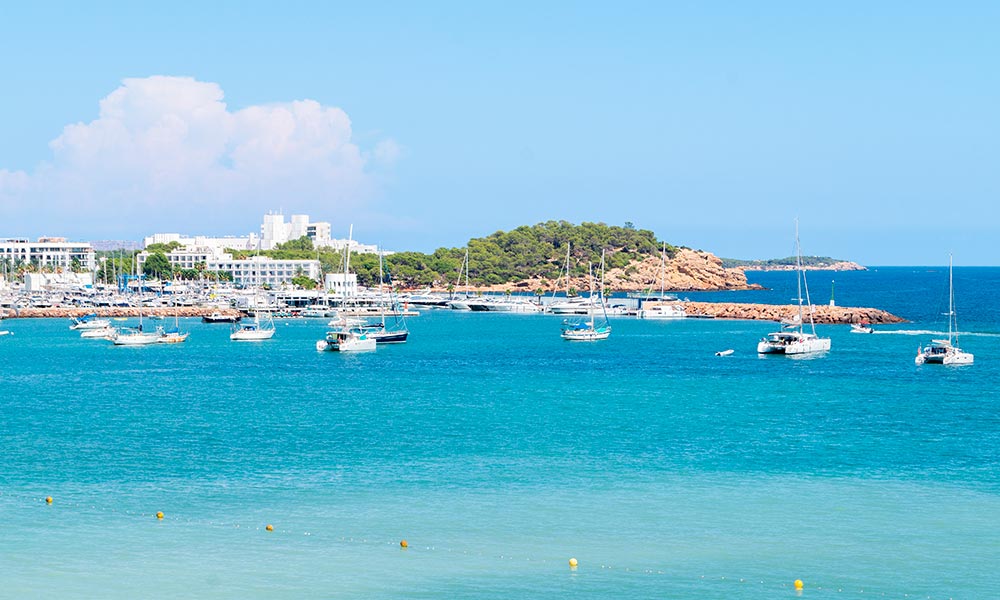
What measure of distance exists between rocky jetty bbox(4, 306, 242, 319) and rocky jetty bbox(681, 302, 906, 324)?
172 ft

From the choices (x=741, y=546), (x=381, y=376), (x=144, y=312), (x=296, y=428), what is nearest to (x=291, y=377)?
(x=381, y=376)

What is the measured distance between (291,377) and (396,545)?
3959cm

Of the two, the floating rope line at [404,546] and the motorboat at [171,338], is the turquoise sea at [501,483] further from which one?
the motorboat at [171,338]

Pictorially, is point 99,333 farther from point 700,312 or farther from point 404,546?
point 404,546

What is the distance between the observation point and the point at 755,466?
119 feet

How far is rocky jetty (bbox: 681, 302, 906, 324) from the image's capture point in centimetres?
11150

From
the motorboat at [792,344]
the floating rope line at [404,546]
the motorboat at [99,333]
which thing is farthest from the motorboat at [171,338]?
the floating rope line at [404,546]

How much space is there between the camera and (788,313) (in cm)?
12031

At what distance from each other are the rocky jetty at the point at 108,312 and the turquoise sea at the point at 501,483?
62.9m

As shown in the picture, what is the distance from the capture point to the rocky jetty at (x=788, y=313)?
112 meters

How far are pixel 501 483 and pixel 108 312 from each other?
353 feet

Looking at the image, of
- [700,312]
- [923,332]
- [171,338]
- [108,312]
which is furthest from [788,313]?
[108,312]

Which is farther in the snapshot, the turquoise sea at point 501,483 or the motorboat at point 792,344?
the motorboat at point 792,344

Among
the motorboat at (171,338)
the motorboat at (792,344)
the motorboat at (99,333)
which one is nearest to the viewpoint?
the motorboat at (792,344)
